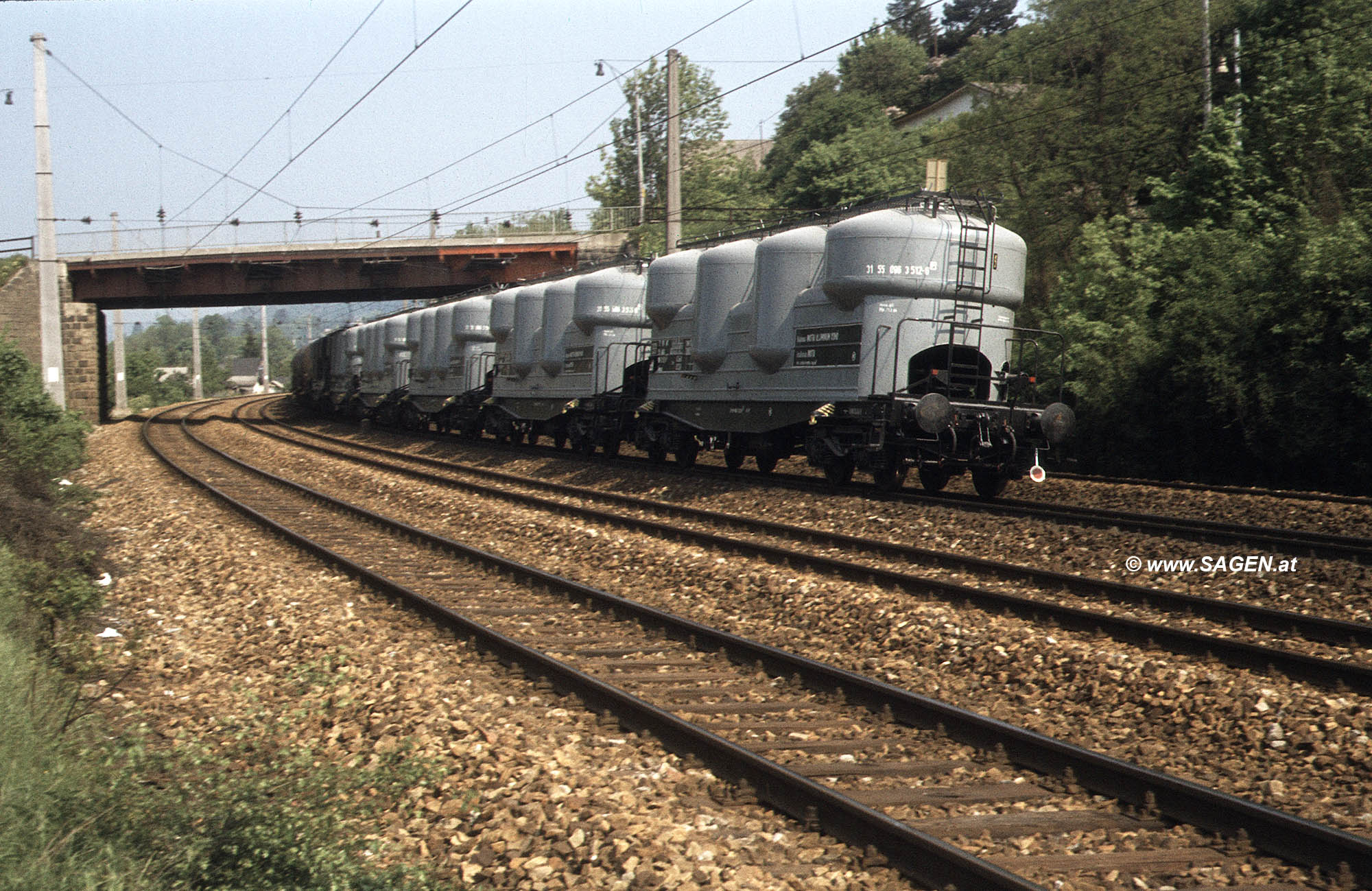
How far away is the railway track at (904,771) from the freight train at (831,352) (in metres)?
7.52

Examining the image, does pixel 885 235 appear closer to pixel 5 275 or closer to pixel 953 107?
pixel 5 275

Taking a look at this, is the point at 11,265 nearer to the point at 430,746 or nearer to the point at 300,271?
the point at 300,271

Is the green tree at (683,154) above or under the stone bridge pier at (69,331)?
above

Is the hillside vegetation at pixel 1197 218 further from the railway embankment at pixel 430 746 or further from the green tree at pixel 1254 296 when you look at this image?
the railway embankment at pixel 430 746

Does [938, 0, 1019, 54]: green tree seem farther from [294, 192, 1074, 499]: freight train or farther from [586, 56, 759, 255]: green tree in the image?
[294, 192, 1074, 499]: freight train

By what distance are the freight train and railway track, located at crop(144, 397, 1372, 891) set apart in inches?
296

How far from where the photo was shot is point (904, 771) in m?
5.89

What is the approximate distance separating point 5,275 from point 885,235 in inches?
1517

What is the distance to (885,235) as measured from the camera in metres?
16.4

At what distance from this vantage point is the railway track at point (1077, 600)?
24.9ft

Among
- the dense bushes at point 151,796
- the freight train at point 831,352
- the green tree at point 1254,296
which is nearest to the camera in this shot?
the dense bushes at point 151,796

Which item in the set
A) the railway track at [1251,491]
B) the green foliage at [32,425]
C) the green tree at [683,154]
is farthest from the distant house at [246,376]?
the railway track at [1251,491]

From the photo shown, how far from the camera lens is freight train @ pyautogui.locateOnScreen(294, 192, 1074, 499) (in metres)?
16.3

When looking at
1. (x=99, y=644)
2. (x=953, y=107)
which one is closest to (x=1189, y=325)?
(x=99, y=644)
